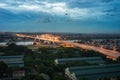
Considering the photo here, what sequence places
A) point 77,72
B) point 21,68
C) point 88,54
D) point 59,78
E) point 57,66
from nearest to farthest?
point 59,78
point 77,72
point 21,68
point 57,66
point 88,54

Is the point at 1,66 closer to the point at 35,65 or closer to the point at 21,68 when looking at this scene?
the point at 21,68

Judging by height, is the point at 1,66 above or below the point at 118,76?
above

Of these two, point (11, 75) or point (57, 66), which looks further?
point (57, 66)

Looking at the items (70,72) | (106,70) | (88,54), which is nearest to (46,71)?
(70,72)

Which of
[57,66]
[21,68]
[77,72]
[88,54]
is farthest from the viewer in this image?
[88,54]

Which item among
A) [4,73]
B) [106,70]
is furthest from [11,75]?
[106,70]

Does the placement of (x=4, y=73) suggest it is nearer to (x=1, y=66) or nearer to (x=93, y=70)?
(x=1, y=66)
